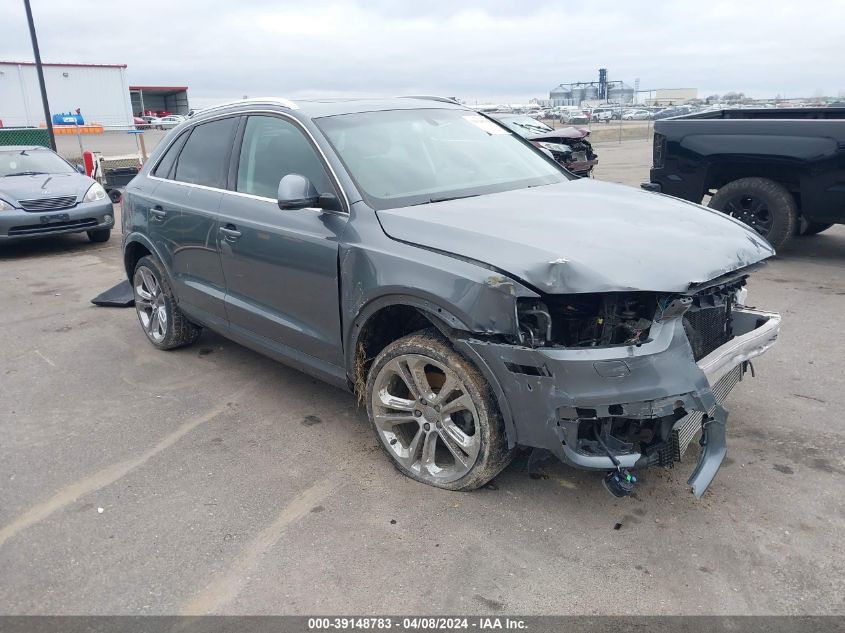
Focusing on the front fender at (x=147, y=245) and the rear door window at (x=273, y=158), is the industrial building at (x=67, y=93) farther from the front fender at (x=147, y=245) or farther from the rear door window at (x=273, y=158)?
the rear door window at (x=273, y=158)

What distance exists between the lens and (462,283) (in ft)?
9.76

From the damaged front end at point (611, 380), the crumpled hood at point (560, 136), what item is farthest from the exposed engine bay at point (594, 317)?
the crumpled hood at point (560, 136)

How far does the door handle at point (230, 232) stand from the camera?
4.23 m

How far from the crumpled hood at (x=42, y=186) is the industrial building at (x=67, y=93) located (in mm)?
29430

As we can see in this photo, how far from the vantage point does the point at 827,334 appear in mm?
5363

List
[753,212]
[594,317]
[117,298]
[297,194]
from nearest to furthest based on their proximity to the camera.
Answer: [594,317]
[297,194]
[117,298]
[753,212]

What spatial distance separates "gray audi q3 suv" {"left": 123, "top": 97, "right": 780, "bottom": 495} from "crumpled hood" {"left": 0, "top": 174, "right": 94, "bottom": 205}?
5752mm

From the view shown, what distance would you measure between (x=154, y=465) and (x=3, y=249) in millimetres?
8439

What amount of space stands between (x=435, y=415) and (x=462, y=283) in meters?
0.70

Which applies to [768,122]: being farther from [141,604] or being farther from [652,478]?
[141,604]

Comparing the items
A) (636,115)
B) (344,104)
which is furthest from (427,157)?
(636,115)

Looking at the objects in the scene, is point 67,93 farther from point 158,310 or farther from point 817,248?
point 817,248

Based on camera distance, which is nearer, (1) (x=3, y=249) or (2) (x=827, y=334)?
(2) (x=827, y=334)

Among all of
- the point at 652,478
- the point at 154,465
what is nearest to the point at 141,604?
the point at 154,465
